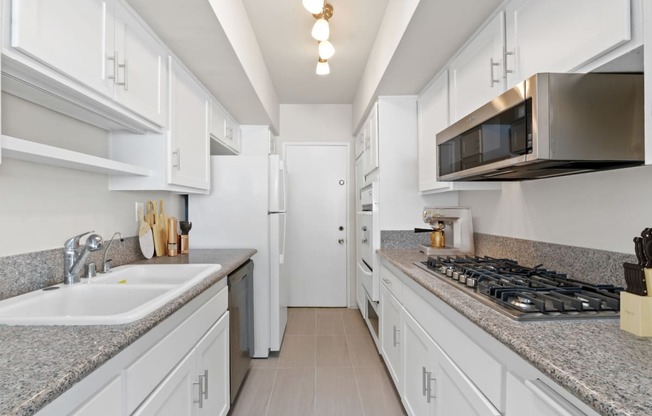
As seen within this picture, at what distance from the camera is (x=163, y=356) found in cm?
109

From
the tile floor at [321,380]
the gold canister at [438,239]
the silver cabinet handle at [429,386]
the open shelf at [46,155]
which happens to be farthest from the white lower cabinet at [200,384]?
the gold canister at [438,239]

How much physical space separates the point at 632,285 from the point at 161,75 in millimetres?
2044

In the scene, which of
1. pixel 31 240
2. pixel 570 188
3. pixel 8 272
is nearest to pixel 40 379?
pixel 8 272

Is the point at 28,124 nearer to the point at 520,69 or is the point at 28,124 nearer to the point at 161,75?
the point at 161,75

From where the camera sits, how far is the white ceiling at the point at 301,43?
1.54m

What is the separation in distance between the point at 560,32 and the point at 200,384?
189 cm

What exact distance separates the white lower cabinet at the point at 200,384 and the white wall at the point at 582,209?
165cm

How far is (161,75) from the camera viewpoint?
1.73 metres

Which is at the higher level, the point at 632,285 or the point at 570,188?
the point at 570,188

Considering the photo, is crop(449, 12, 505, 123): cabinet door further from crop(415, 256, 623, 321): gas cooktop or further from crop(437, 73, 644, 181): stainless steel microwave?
crop(415, 256, 623, 321): gas cooktop

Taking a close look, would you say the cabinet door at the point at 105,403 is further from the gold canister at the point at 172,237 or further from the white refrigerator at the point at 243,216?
the white refrigerator at the point at 243,216

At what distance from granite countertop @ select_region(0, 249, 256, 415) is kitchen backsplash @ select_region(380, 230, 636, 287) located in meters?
1.57

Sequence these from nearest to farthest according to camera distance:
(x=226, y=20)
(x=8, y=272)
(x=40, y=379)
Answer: (x=40, y=379) < (x=8, y=272) < (x=226, y=20)

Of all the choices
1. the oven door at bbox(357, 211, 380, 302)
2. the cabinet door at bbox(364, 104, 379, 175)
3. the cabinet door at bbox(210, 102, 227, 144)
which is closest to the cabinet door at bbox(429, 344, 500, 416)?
the oven door at bbox(357, 211, 380, 302)
